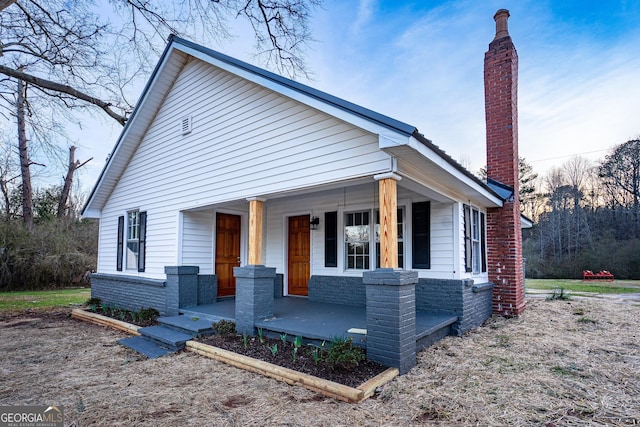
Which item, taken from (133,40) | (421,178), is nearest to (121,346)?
(421,178)

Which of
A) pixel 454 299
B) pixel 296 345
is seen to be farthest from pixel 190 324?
pixel 454 299

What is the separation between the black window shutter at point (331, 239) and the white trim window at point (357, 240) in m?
0.23

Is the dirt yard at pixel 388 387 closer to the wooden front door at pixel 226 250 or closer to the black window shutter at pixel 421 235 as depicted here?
the black window shutter at pixel 421 235

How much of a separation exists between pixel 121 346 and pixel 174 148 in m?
4.28

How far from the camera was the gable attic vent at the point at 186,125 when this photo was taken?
750 cm

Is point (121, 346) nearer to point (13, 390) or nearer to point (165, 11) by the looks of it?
point (13, 390)

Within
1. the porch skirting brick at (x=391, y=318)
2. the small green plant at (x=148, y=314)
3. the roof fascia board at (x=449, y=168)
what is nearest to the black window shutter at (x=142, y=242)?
the small green plant at (x=148, y=314)

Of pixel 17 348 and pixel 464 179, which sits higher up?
pixel 464 179

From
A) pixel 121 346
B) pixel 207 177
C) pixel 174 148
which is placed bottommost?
pixel 121 346

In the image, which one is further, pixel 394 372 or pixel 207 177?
pixel 207 177

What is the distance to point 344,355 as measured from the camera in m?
3.86

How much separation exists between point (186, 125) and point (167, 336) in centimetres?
441

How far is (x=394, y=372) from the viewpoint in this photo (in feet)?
12.8

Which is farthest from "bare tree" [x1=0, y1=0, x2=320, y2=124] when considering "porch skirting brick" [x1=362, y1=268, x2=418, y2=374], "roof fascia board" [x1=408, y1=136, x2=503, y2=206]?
"porch skirting brick" [x1=362, y1=268, x2=418, y2=374]
